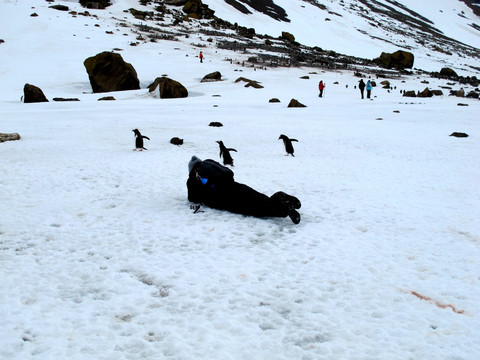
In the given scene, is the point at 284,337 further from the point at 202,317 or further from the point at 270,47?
the point at 270,47

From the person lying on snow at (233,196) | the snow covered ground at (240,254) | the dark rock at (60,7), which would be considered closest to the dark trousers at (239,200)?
the person lying on snow at (233,196)

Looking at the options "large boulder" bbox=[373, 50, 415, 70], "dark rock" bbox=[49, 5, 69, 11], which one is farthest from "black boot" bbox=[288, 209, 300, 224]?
"dark rock" bbox=[49, 5, 69, 11]

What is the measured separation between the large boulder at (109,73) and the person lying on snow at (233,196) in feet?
89.7

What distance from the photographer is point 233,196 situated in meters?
6.59

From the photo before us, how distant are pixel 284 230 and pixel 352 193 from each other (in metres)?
2.76

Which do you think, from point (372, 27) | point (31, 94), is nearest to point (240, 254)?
point (31, 94)

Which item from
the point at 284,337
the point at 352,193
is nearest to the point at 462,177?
the point at 352,193

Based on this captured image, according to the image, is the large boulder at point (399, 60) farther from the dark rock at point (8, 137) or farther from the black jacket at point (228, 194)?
the black jacket at point (228, 194)

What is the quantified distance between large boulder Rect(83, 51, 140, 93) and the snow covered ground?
17961 millimetres

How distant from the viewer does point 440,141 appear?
1462 centimetres

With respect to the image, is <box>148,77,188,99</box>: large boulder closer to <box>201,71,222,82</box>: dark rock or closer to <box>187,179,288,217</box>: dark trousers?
<box>201,71,222,82</box>: dark rock

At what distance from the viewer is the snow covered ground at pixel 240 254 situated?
3531 mm

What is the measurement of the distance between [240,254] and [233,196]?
155 cm

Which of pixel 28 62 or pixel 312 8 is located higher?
pixel 312 8
